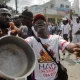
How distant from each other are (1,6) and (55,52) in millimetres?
953

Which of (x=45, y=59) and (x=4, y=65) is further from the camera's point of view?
(x=45, y=59)

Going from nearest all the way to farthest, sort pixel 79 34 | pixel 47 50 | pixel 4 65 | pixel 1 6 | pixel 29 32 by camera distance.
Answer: pixel 4 65
pixel 47 50
pixel 1 6
pixel 29 32
pixel 79 34

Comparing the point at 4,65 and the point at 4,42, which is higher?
the point at 4,42

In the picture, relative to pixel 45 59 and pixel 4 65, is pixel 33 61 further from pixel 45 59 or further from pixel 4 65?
pixel 45 59

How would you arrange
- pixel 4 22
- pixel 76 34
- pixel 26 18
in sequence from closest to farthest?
pixel 4 22
pixel 26 18
pixel 76 34

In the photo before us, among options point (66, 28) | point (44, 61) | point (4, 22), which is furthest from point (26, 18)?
point (66, 28)

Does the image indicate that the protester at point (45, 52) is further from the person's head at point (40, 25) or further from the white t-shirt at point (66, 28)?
the white t-shirt at point (66, 28)

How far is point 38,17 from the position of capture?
3428 millimetres

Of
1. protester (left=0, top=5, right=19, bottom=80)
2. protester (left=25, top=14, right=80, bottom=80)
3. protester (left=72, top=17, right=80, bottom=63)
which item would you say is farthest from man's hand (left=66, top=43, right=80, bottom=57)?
protester (left=72, top=17, right=80, bottom=63)

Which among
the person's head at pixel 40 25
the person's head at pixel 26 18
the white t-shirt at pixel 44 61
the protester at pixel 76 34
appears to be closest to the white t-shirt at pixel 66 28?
the protester at pixel 76 34

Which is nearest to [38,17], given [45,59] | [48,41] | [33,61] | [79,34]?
[48,41]

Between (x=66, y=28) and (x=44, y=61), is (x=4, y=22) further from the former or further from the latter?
(x=66, y=28)

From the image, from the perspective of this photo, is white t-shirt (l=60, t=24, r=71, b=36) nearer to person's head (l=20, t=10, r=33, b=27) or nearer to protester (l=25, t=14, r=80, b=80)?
person's head (l=20, t=10, r=33, b=27)

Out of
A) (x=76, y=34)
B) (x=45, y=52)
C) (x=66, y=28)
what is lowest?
(x=66, y=28)
